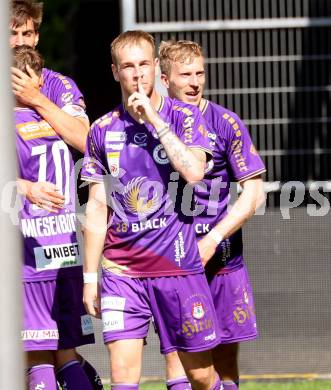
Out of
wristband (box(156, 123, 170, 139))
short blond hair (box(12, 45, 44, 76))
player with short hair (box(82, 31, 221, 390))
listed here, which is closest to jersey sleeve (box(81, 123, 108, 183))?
player with short hair (box(82, 31, 221, 390))

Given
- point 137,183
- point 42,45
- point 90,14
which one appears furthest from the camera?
point 90,14

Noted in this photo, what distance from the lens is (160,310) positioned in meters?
5.83

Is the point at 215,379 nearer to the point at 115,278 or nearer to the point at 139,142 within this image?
the point at 115,278

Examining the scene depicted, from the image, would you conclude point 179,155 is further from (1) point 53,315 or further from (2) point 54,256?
(1) point 53,315

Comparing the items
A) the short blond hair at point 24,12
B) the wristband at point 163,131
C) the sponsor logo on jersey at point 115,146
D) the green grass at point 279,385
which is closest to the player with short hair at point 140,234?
the sponsor logo on jersey at point 115,146

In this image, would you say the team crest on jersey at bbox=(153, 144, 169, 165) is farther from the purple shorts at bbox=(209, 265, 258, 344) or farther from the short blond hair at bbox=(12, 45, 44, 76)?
the purple shorts at bbox=(209, 265, 258, 344)

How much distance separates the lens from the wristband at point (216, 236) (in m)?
6.18

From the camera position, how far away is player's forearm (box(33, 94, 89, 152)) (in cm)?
616

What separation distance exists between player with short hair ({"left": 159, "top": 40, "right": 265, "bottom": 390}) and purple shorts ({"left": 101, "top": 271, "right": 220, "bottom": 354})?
1.69 ft

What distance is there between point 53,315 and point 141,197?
87 cm

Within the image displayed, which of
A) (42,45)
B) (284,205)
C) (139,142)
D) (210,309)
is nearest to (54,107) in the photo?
(139,142)

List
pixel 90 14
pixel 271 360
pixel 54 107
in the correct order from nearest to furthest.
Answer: pixel 54 107 → pixel 271 360 → pixel 90 14

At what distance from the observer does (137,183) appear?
579cm

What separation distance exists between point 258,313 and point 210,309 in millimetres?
2904
